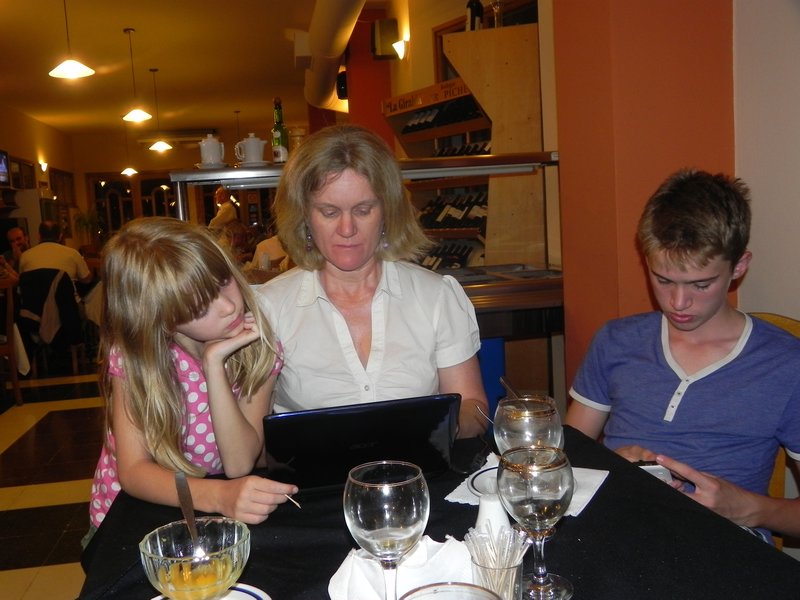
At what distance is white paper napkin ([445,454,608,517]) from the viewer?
1108 millimetres

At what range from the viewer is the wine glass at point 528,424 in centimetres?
115

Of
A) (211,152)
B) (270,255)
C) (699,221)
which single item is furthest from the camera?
(270,255)

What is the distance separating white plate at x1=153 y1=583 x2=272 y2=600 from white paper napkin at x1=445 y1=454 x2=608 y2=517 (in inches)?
14.6

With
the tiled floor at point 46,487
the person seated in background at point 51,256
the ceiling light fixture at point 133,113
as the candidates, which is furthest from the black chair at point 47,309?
the ceiling light fixture at point 133,113

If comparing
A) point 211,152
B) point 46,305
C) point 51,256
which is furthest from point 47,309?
point 211,152

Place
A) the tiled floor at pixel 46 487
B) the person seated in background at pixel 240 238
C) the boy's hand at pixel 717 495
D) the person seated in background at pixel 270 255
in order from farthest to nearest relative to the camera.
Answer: the person seated in background at pixel 240 238
the person seated in background at pixel 270 255
the tiled floor at pixel 46 487
the boy's hand at pixel 717 495

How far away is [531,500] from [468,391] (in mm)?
953

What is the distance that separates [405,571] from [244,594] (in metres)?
0.21

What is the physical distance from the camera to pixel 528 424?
1157mm

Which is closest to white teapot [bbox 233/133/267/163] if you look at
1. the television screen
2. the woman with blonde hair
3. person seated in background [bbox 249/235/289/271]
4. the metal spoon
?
the woman with blonde hair

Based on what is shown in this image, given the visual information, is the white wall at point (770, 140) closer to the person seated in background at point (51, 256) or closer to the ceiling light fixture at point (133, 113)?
the person seated in background at point (51, 256)

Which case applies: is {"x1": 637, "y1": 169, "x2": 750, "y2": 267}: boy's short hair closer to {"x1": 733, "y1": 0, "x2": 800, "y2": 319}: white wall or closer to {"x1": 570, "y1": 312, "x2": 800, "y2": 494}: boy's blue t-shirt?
{"x1": 570, "y1": 312, "x2": 800, "y2": 494}: boy's blue t-shirt

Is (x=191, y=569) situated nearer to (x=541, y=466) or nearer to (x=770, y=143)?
(x=541, y=466)

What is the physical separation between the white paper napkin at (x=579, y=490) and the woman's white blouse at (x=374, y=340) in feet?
1.72
